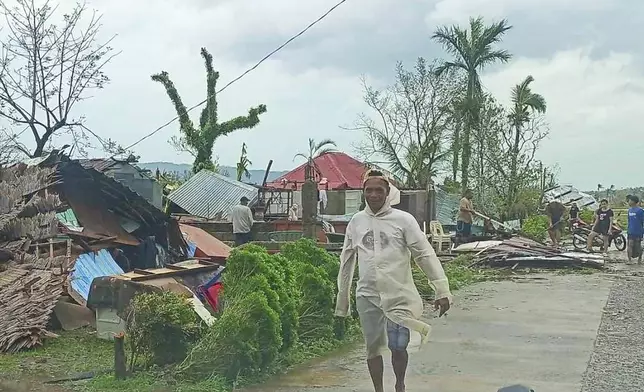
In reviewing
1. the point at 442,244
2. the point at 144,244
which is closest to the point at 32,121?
the point at 144,244

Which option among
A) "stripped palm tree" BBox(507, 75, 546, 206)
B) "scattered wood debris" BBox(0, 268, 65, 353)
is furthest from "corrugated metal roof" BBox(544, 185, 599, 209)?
"scattered wood debris" BBox(0, 268, 65, 353)

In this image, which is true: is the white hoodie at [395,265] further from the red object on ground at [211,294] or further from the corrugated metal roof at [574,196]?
the corrugated metal roof at [574,196]

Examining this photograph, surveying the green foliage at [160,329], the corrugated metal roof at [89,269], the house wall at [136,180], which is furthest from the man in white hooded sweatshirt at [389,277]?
the house wall at [136,180]

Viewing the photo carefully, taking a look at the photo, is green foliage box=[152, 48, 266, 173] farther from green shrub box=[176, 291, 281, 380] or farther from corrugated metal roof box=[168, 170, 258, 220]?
green shrub box=[176, 291, 281, 380]

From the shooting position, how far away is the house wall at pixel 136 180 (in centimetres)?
1287

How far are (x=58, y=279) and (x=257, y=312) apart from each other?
3.42 m

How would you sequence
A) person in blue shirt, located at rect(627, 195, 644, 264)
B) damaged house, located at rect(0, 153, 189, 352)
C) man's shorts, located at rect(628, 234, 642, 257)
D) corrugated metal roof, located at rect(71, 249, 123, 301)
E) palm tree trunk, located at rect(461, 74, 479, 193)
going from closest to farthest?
1. damaged house, located at rect(0, 153, 189, 352)
2. corrugated metal roof, located at rect(71, 249, 123, 301)
3. person in blue shirt, located at rect(627, 195, 644, 264)
4. man's shorts, located at rect(628, 234, 642, 257)
5. palm tree trunk, located at rect(461, 74, 479, 193)

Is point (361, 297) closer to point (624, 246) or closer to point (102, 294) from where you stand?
point (102, 294)

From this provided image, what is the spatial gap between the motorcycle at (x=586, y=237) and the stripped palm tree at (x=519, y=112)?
24.6ft

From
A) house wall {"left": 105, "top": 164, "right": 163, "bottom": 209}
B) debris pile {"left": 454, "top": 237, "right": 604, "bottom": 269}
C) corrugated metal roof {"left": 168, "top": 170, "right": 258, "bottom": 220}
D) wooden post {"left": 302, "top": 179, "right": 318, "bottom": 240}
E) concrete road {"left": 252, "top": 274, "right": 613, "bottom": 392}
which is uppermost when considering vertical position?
corrugated metal roof {"left": 168, "top": 170, "right": 258, "bottom": 220}

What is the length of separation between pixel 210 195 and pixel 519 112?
46.7 feet

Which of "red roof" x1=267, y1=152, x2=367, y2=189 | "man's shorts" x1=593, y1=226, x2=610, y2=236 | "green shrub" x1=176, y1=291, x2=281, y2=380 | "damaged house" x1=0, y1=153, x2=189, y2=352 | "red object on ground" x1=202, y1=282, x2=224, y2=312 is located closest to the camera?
"green shrub" x1=176, y1=291, x2=281, y2=380

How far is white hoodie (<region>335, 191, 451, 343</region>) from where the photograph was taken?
5.62m

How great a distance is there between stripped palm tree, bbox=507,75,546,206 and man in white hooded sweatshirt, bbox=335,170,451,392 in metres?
27.2
